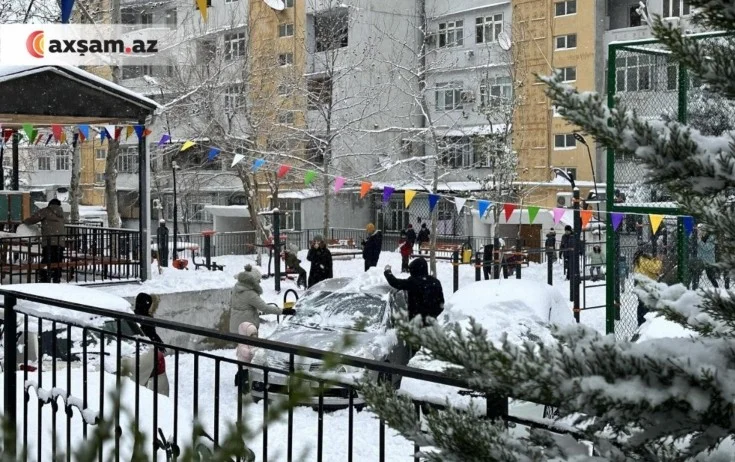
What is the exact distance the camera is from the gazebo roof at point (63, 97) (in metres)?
15.4

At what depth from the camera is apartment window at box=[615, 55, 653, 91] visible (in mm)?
9555

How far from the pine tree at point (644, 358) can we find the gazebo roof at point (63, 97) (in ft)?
48.1

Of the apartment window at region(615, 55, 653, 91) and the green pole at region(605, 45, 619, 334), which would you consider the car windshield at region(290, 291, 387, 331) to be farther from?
the apartment window at region(615, 55, 653, 91)

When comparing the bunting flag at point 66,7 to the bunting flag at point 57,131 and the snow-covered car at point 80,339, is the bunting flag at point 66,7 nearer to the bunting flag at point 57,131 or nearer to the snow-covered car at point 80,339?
the bunting flag at point 57,131

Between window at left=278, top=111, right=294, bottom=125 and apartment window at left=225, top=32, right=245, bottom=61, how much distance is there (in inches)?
107

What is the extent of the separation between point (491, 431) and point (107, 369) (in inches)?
354

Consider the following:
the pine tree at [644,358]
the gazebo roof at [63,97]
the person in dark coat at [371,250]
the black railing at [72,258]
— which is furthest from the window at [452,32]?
the pine tree at [644,358]

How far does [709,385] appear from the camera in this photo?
160cm

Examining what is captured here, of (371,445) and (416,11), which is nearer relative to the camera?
(371,445)

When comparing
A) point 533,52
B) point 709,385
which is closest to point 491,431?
point 709,385

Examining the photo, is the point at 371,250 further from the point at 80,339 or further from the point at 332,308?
the point at 80,339

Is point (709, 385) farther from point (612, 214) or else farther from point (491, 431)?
point (612, 214)

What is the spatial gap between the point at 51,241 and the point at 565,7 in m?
29.9

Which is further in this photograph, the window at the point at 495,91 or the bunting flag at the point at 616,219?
the window at the point at 495,91
